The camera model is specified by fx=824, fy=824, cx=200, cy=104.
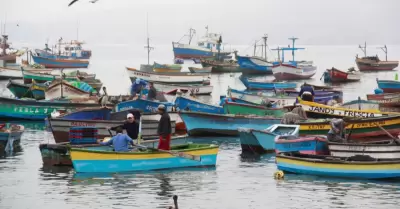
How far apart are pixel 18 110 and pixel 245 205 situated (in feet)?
77.6

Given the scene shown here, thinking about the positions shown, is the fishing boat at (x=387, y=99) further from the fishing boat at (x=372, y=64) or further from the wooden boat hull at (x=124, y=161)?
the fishing boat at (x=372, y=64)

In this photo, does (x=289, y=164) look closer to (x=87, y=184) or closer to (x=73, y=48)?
(x=87, y=184)

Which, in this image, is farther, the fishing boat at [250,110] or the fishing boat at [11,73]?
the fishing boat at [11,73]

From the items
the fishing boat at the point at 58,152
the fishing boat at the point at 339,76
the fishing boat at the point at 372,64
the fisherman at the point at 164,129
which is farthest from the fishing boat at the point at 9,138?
the fishing boat at the point at 372,64

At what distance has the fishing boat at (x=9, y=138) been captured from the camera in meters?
29.9

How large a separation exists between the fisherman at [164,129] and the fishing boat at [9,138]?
732cm

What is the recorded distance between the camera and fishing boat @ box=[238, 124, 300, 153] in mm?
29062

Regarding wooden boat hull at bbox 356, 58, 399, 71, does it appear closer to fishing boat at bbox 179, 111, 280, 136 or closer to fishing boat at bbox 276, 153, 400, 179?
fishing boat at bbox 179, 111, 280, 136

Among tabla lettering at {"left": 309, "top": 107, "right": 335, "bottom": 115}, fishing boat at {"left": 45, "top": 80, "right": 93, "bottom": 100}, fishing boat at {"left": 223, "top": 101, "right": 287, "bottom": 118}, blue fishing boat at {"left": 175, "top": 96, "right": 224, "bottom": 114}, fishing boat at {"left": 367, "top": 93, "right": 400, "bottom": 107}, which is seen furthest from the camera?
fishing boat at {"left": 45, "top": 80, "right": 93, "bottom": 100}

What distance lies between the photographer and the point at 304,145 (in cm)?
2541

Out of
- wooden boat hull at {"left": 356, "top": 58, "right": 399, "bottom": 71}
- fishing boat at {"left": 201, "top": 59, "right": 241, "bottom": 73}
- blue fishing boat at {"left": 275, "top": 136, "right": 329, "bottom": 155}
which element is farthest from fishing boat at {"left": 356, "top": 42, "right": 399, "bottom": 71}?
blue fishing boat at {"left": 275, "top": 136, "right": 329, "bottom": 155}

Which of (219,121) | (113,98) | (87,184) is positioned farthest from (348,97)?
(87,184)

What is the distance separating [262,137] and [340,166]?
6032mm

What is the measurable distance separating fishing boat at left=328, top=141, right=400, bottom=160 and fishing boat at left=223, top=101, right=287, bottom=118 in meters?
12.1
